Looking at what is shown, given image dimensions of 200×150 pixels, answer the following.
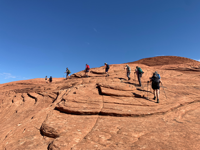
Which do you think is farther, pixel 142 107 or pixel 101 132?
pixel 142 107

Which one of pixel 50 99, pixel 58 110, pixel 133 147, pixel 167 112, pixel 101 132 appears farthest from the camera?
pixel 50 99

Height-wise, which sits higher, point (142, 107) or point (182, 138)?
point (142, 107)

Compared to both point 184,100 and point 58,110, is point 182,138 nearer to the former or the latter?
point 184,100

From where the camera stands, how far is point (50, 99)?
11.5 meters

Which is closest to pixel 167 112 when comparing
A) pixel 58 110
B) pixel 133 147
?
pixel 133 147

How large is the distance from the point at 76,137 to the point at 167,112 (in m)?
5.55

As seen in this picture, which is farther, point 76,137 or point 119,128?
point 119,128

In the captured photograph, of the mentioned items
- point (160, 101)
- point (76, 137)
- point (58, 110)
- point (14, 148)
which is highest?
point (160, 101)

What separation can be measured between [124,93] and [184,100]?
4.35m

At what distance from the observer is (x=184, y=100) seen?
844 cm

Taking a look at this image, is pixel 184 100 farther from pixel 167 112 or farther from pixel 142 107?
pixel 142 107

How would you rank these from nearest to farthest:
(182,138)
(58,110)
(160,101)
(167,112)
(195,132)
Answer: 1. (182,138)
2. (195,132)
3. (167,112)
4. (58,110)
5. (160,101)

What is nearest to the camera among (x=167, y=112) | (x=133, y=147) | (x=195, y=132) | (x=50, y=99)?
(x=133, y=147)

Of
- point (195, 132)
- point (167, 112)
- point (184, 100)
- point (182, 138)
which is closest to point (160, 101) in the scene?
point (167, 112)
